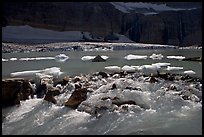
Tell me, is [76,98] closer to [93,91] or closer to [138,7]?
[93,91]

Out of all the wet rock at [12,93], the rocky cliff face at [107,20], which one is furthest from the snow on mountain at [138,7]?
the wet rock at [12,93]

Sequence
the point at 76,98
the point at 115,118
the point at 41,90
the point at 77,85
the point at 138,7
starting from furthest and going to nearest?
the point at 138,7, the point at 41,90, the point at 77,85, the point at 76,98, the point at 115,118

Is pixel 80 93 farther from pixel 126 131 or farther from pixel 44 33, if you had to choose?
pixel 44 33

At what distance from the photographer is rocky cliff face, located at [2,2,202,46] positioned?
269 ft

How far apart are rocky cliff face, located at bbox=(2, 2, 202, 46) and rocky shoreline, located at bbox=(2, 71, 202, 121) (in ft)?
220

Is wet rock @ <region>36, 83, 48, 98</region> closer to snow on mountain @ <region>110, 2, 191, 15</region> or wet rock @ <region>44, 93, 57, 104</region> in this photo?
wet rock @ <region>44, 93, 57, 104</region>

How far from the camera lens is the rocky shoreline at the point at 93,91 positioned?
438 inches

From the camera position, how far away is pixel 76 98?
11789 millimetres

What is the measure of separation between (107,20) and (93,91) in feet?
265

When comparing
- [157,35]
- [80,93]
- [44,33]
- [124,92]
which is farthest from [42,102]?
[157,35]

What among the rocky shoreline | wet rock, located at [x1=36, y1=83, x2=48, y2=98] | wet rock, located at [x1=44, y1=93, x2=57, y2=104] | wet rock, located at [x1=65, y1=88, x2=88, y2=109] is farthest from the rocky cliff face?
wet rock, located at [x1=65, y1=88, x2=88, y2=109]

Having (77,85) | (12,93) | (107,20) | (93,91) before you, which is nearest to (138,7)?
(107,20)

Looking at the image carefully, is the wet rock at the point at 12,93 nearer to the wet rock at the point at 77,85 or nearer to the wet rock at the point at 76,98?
the wet rock at the point at 77,85

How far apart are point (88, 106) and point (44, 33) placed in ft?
232
